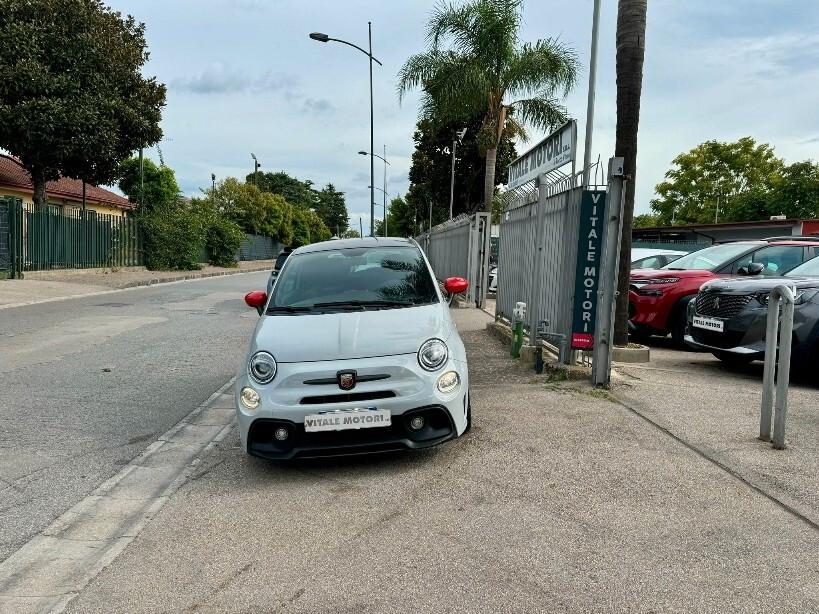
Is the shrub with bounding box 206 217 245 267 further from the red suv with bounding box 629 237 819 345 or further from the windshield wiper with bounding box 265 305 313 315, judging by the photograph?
the windshield wiper with bounding box 265 305 313 315

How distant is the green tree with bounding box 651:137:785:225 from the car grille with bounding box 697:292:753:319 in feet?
191

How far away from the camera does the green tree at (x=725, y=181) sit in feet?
199

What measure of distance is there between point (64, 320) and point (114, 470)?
30.9 ft

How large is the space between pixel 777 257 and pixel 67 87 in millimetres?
23294

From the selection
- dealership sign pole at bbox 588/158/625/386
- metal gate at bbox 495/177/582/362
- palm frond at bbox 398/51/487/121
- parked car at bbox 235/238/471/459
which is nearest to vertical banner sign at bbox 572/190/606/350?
dealership sign pole at bbox 588/158/625/386

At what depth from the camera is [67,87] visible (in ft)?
79.2

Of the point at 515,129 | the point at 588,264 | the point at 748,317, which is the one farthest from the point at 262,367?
the point at 515,129

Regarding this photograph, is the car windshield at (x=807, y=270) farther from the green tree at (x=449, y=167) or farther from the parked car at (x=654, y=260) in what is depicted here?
the green tree at (x=449, y=167)

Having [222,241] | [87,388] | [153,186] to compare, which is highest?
[153,186]

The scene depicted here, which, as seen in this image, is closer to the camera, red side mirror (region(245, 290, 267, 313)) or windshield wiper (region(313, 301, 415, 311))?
windshield wiper (region(313, 301, 415, 311))

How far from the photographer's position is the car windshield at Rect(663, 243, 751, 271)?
10.6m

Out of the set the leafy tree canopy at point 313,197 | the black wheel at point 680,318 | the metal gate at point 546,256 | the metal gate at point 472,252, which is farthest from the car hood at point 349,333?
the leafy tree canopy at point 313,197

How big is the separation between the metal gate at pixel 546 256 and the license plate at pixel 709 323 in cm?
184

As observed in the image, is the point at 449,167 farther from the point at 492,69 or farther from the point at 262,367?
the point at 262,367
